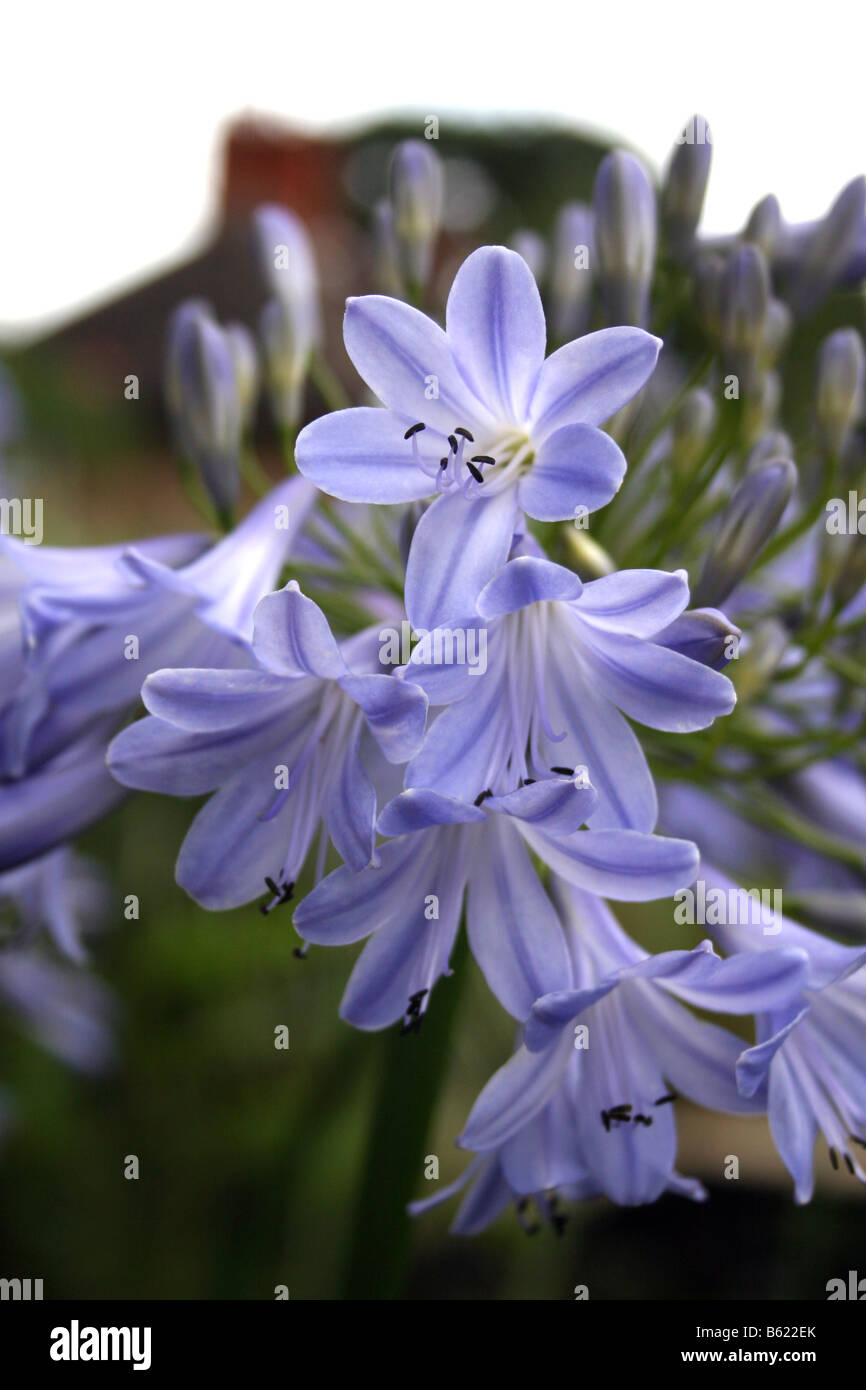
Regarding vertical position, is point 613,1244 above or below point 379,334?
below

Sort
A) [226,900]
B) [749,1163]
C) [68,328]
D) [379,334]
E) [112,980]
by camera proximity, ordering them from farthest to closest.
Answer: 1. [68,328]
2. [112,980]
3. [749,1163]
4. [226,900]
5. [379,334]

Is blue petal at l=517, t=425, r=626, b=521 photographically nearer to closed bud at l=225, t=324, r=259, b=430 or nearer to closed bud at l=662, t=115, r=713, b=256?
closed bud at l=662, t=115, r=713, b=256

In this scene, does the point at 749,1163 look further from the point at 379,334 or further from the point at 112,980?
the point at 379,334

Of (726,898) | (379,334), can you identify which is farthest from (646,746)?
(379,334)

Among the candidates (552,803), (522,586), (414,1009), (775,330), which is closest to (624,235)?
(775,330)

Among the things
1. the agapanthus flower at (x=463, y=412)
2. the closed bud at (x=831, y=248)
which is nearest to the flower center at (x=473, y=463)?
the agapanthus flower at (x=463, y=412)

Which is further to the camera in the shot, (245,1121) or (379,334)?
(245,1121)

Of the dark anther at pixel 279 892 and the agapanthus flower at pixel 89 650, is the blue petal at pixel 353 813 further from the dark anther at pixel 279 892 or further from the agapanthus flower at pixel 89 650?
the agapanthus flower at pixel 89 650

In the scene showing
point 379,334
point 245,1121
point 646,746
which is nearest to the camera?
point 379,334
